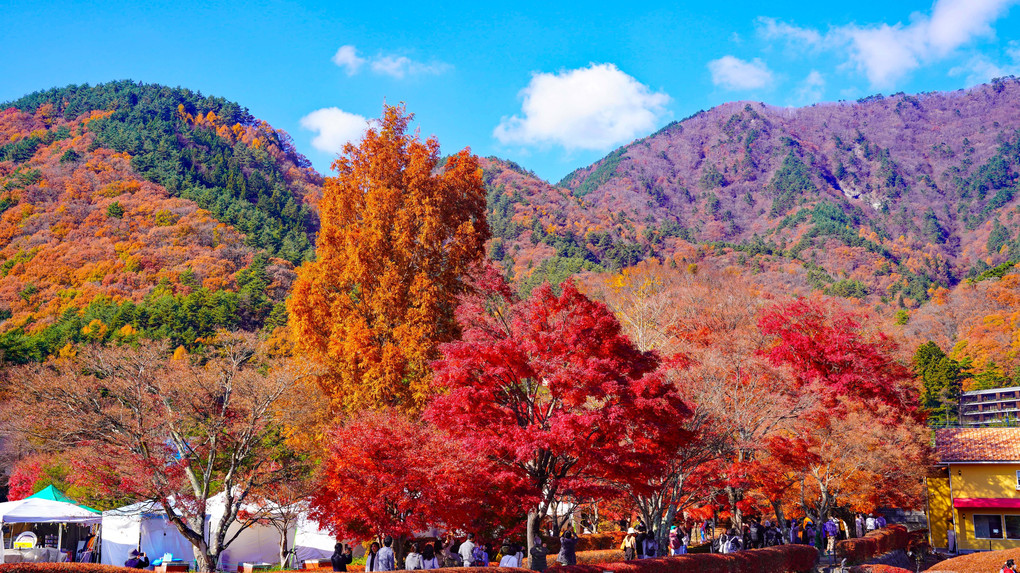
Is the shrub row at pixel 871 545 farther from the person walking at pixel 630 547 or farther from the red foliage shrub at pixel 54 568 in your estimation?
the red foliage shrub at pixel 54 568

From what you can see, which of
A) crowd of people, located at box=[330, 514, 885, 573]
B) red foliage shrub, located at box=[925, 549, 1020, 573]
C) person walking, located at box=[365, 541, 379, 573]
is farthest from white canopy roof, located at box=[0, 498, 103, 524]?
red foliage shrub, located at box=[925, 549, 1020, 573]

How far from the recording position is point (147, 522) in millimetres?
21016

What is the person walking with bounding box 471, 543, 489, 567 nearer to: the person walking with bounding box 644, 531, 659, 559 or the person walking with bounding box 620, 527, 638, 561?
the person walking with bounding box 620, 527, 638, 561

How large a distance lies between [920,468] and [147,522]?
83.8 feet

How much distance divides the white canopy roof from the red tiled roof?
28600mm

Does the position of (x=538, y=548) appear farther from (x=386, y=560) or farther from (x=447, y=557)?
(x=386, y=560)

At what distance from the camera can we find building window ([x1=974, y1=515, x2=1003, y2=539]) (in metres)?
27.8

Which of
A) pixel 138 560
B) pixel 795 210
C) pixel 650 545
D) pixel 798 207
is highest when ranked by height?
pixel 798 207

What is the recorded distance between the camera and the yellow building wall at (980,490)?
27.6 metres

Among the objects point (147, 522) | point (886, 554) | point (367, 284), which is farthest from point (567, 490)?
point (886, 554)

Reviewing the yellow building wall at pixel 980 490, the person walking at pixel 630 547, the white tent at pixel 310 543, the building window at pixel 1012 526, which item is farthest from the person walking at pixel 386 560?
the building window at pixel 1012 526

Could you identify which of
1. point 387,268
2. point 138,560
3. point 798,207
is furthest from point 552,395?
point 798,207

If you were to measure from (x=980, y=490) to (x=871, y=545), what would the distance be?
7.61 metres

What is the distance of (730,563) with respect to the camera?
1566cm
